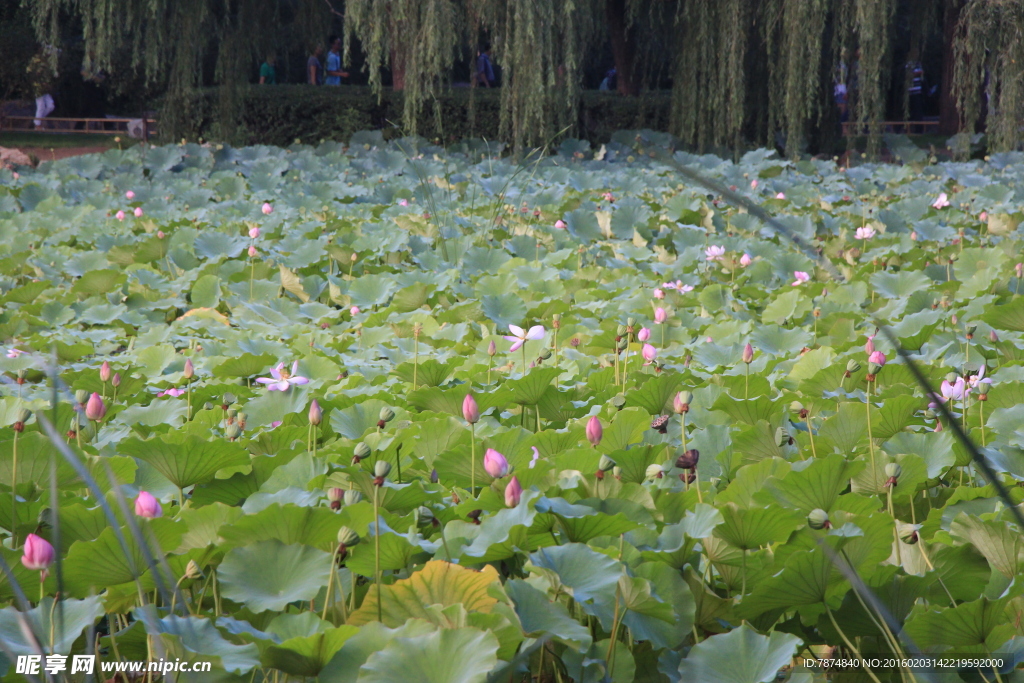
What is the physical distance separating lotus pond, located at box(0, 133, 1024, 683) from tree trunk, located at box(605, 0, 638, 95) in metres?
6.15

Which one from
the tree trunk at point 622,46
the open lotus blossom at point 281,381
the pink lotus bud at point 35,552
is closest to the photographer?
the pink lotus bud at point 35,552

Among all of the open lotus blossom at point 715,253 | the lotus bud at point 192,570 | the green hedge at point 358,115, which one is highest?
the green hedge at point 358,115

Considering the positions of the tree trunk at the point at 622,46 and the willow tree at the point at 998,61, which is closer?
the willow tree at the point at 998,61

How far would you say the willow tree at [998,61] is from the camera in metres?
6.29

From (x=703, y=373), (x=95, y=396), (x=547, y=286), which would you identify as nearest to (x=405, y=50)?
(x=547, y=286)

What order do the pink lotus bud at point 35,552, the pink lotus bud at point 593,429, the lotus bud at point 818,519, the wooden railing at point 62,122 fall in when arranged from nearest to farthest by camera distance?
the pink lotus bud at point 35,552, the lotus bud at point 818,519, the pink lotus bud at point 593,429, the wooden railing at point 62,122

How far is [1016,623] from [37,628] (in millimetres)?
1010

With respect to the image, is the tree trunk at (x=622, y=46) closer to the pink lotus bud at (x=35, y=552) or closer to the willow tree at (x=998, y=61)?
the willow tree at (x=998, y=61)

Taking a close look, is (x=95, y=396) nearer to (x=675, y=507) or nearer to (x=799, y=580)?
(x=675, y=507)

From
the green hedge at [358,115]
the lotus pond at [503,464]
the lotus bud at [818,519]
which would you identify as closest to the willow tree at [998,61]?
the green hedge at [358,115]

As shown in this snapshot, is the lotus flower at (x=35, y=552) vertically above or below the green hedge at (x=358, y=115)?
below

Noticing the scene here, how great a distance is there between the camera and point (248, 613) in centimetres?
98

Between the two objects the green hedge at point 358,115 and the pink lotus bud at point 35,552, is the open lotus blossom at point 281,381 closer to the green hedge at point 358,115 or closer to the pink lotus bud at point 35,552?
the pink lotus bud at point 35,552

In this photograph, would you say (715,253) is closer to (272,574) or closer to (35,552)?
(272,574)
